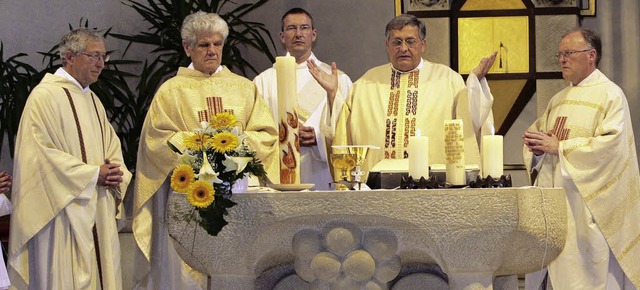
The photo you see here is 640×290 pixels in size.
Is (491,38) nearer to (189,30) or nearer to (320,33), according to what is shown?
(320,33)

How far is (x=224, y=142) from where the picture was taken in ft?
12.8

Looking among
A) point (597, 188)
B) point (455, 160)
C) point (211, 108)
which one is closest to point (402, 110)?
point (211, 108)

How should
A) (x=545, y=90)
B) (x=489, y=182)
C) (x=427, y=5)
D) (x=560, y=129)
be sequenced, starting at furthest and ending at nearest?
(x=427, y=5)
(x=545, y=90)
(x=560, y=129)
(x=489, y=182)

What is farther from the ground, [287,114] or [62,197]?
[287,114]

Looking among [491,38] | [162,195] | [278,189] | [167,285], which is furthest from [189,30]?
[491,38]

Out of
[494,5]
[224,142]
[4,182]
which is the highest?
[494,5]

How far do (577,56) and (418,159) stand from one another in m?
2.40

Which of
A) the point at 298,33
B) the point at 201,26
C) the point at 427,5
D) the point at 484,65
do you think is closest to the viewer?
the point at 484,65

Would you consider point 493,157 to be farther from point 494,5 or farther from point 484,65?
point 494,5

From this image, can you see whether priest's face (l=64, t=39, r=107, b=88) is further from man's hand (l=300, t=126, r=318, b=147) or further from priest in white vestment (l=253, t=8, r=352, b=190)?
man's hand (l=300, t=126, r=318, b=147)

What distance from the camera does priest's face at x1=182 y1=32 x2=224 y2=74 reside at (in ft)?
18.5

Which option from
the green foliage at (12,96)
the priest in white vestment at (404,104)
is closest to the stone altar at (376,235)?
the priest in white vestment at (404,104)

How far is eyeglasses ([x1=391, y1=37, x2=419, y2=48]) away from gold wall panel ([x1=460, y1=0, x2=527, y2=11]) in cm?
260

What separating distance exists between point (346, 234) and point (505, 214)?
52 cm
